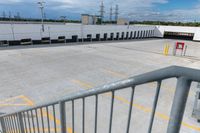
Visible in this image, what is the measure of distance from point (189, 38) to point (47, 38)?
34086mm

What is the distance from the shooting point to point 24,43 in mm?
19781

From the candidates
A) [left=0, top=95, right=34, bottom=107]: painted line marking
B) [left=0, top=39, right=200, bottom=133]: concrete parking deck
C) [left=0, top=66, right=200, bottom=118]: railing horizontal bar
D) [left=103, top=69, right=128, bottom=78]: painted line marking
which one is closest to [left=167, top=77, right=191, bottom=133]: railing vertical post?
[left=0, top=66, right=200, bottom=118]: railing horizontal bar

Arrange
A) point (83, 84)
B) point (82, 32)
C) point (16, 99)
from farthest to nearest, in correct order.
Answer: point (82, 32) < point (83, 84) < point (16, 99)

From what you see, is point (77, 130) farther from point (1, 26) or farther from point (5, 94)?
point (1, 26)

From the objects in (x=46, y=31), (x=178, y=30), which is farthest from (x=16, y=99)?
(x=178, y=30)

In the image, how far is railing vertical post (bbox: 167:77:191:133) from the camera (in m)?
0.83

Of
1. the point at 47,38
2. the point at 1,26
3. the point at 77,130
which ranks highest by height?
the point at 1,26

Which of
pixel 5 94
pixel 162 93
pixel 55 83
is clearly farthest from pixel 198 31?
pixel 5 94

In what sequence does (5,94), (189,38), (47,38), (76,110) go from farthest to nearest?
(189,38) → (47,38) → (5,94) → (76,110)

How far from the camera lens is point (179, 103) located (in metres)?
0.89

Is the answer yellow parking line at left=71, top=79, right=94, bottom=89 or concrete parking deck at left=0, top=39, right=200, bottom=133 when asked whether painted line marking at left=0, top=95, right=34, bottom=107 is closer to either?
concrete parking deck at left=0, top=39, right=200, bottom=133

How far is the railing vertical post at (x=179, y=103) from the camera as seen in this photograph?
0.83m

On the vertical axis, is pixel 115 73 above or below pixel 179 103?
below

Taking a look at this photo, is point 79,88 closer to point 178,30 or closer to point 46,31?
point 46,31
